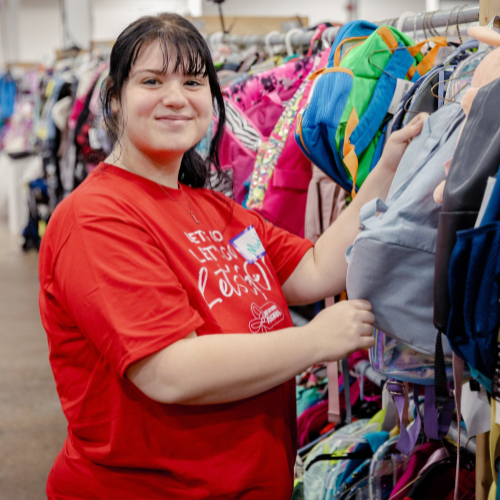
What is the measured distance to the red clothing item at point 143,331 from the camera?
1.05 meters

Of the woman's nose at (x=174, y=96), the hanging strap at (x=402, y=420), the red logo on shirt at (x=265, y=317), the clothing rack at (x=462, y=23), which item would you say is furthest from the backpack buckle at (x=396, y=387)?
the woman's nose at (x=174, y=96)

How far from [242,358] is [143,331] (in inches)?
7.3

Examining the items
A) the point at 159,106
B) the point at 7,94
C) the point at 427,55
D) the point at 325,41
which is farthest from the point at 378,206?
the point at 7,94

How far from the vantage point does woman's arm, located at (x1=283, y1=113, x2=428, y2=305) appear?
131 cm

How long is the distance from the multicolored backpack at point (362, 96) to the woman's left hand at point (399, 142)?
14cm

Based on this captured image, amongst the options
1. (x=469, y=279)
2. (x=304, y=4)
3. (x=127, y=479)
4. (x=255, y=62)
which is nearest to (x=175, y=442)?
(x=127, y=479)

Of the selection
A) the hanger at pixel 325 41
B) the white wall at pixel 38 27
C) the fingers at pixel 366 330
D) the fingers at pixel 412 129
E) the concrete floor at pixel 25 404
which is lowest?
the concrete floor at pixel 25 404

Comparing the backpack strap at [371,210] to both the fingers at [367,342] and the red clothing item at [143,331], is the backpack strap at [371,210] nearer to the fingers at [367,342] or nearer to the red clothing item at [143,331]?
the fingers at [367,342]

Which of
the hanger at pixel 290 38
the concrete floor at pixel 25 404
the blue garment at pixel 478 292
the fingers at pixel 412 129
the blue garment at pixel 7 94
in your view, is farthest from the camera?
the blue garment at pixel 7 94

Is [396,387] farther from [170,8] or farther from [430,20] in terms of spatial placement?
[170,8]

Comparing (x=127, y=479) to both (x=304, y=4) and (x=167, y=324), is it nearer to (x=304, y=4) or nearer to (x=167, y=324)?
(x=167, y=324)

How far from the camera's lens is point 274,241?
1.52 m

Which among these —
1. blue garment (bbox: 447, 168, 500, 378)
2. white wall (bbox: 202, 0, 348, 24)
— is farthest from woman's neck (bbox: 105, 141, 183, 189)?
white wall (bbox: 202, 0, 348, 24)

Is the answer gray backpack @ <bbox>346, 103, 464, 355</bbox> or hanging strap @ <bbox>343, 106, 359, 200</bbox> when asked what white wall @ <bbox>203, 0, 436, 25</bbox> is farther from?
gray backpack @ <bbox>346, 103, 464, 355</bbox>
